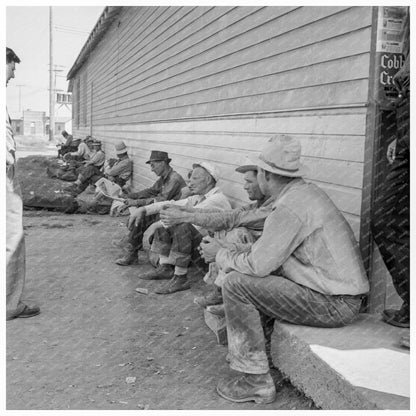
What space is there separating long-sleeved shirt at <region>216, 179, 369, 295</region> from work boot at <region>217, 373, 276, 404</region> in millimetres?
613

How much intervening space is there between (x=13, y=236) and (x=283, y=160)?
98.4 inches

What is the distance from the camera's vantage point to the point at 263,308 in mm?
3154

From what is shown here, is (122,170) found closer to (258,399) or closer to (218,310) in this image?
(218,310)

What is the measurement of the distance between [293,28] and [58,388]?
3.59 m

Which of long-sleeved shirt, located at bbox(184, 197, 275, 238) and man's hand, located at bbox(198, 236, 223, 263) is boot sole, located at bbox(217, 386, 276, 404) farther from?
long-sleeved shirt, located at bbox(184, 197, 275, 238)

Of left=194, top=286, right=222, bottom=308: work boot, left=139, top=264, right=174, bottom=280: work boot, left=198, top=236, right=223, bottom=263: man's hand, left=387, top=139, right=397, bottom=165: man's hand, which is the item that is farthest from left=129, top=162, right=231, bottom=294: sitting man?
left=387, top=139, right=397, bottom=165: man's hand

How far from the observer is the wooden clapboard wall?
3998 millimetres

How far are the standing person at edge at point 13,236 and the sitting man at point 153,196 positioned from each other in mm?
1787

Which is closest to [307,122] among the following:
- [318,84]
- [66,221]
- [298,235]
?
[318,84]

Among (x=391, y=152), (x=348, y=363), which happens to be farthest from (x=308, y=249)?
(x=391, y=152)

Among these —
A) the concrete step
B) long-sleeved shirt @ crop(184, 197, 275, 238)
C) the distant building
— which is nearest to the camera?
the concrete step

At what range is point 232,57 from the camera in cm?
639

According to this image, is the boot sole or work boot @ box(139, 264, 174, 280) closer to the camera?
the boot sole

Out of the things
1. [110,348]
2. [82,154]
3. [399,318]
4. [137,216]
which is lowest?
[110,348]
